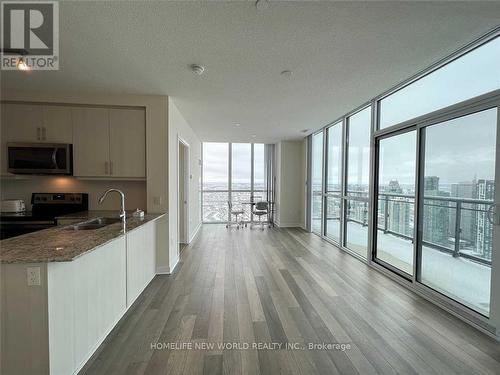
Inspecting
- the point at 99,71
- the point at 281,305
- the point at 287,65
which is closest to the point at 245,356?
the point at 281,305

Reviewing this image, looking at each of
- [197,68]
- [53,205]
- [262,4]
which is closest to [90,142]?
[53,205]

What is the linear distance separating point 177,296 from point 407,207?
11.1 feet

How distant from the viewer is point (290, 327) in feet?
6.93

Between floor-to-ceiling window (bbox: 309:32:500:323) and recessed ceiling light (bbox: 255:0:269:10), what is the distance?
2.15 m

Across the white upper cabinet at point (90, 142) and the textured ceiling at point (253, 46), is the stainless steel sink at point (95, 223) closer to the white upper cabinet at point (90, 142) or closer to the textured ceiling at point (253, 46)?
the white upper cabinet at point (90, 142)

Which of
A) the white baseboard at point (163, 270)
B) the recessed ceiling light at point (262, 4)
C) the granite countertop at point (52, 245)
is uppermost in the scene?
the recessed ceiling light at point (262, 4)

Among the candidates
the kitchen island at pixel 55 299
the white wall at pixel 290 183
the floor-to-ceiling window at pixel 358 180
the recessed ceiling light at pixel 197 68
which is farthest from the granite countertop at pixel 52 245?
the white wall at pixel 290 183

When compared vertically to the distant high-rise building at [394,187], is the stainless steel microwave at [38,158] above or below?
above

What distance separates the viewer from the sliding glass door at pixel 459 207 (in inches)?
84.9

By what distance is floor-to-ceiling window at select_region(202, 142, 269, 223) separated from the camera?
755cm

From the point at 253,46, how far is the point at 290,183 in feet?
16.9

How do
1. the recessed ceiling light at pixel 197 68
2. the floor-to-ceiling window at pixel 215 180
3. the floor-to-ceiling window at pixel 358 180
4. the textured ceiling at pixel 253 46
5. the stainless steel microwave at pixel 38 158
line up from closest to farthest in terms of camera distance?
the textured ceiling at pixel 253 46, the recessed ceiling light at pixel 197 68, the stainless steel microwave at pixel 38 158, the floor-to-ceiling window at pixel 358 180, the floor-to-ceiling window at pixel 215 180

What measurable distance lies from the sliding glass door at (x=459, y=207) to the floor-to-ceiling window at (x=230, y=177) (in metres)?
5.23

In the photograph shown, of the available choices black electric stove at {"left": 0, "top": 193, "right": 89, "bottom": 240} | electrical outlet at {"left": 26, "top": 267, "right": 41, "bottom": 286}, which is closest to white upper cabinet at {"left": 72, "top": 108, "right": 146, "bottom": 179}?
black electric stove at {"left": 0, "top": 193, "right": 89, "bottom": 240}
